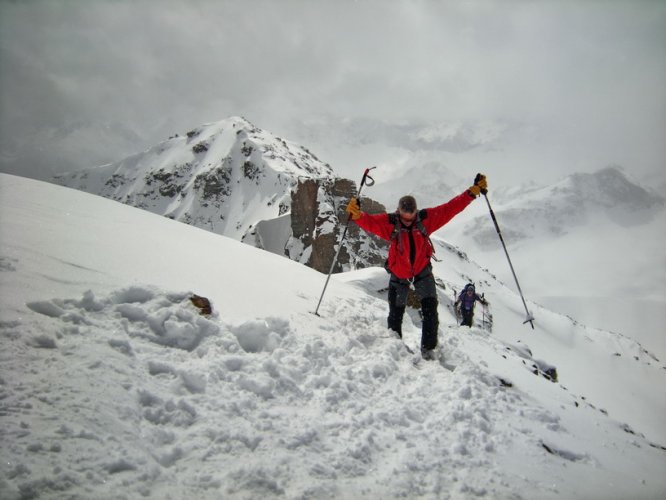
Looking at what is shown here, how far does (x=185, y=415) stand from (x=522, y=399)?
4.55 metres

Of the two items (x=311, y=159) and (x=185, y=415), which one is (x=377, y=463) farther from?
(x=311, y=159)

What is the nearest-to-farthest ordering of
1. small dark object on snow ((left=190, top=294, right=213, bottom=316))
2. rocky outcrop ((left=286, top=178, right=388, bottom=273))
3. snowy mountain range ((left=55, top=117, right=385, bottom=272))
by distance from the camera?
1. small dark object on snow ((left=190, top=294, right=213, bottom=316))
2. rocky outcrop ((left=286, top=178, right=388, bottom=273))
3. snowy mountain range ((left=55, top=117, right=385, bottom=272))

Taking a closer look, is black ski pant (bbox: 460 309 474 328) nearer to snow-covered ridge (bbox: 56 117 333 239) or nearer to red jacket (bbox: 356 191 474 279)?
red jacket (bbox: 356 191 474 279)

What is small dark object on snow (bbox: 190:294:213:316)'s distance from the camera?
14.8 ft


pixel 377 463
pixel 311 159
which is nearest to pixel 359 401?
pixel 377 463

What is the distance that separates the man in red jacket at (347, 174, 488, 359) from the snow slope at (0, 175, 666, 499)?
1.97ft

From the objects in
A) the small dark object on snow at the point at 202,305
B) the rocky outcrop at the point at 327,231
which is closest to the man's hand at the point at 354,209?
the small dark object on snow at the point at 202,305

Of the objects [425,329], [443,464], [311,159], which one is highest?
[311,159]

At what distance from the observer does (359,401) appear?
3.99 metres

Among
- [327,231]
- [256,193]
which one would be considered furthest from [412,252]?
[256,193]

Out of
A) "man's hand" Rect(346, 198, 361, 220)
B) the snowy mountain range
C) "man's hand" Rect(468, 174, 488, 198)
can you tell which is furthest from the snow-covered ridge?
"man's hand" Rect(468, 174, 488, 198)

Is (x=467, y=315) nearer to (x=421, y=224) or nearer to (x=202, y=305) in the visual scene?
(x=421, y=224)

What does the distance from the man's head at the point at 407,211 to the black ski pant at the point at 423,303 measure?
96cm

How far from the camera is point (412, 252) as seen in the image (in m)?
6.18
